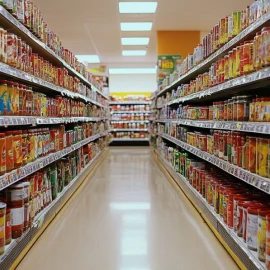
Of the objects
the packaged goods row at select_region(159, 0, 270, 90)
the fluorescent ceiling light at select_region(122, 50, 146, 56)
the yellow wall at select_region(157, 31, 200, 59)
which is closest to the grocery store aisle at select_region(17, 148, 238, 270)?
the packaged goods row at select_region(159, 0, 270, 90)

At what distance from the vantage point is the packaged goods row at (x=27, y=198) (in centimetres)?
238

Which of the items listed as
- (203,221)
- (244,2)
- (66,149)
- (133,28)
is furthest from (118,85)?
(203,221)

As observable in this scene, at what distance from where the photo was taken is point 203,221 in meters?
3.64

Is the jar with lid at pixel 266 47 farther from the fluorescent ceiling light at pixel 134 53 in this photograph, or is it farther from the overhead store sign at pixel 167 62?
the fluorescent ceiling light at pixel 134 53

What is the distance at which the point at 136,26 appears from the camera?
9.30 meters

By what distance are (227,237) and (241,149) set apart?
2.19ft

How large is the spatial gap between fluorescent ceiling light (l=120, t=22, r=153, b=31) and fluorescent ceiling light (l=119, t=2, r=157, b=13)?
1010mm

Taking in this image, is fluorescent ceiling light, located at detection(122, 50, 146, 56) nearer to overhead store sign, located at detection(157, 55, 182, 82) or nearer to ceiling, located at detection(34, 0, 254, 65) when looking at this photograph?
ceiling, located at detection(34, 0, 254, 65)

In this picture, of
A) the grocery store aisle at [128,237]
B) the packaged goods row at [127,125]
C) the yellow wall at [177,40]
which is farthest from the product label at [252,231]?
the packaged goods row at [127,125]

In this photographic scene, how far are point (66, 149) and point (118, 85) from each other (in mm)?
11327

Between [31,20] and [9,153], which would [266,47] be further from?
[31,20]

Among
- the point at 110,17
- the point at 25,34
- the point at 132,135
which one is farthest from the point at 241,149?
the point at 132,135

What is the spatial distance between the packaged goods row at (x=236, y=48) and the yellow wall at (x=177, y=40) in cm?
568

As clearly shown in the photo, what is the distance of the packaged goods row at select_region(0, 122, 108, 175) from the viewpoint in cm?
237
